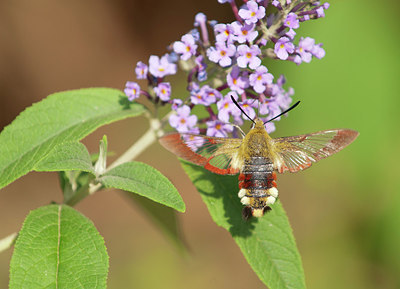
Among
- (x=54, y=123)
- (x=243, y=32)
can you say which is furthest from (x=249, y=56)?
(x=54, y=123)

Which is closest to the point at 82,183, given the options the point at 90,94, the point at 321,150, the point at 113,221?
the point at 90,94

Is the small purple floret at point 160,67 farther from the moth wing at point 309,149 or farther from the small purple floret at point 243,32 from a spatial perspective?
the moth wing at point 309,149

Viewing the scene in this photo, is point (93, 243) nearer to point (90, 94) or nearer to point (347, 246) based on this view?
point (90, 94)

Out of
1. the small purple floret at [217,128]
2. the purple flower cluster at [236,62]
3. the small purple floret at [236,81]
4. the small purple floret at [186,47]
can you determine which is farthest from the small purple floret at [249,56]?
the small purple floret at [217,128]

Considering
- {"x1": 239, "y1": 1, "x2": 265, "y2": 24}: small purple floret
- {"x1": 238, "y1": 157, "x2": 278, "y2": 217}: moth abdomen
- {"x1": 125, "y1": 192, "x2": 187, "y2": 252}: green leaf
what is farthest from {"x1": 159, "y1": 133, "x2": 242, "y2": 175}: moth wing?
{"x1": 125, "y1": 192, "x2": 187, "y2": 252}: green leaf

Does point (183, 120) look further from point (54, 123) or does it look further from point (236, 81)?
point (54, 123)

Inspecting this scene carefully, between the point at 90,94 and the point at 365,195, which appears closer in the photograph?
the point at 90,94

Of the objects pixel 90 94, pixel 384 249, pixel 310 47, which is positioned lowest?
pixel 384 249
